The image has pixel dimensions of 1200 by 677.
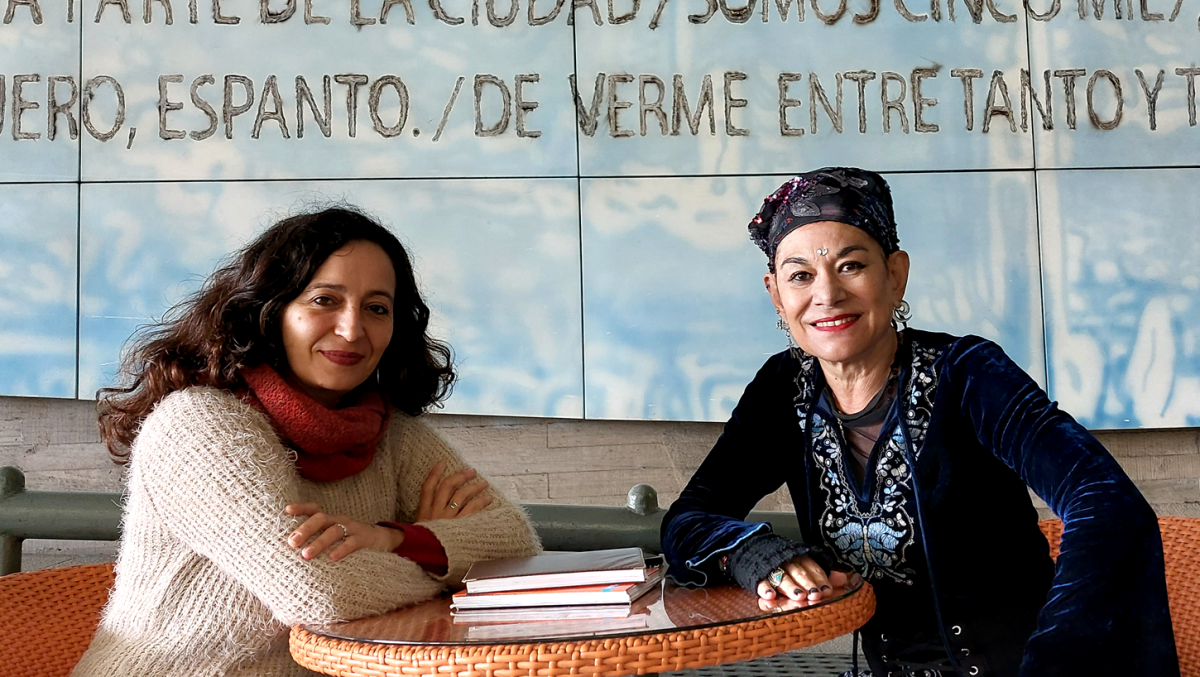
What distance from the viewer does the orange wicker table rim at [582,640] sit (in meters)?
1.33

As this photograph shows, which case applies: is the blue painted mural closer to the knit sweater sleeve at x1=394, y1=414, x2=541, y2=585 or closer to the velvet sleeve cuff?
the knit sweater sleeve at x1=394, y1=414, x2=541, y2=585

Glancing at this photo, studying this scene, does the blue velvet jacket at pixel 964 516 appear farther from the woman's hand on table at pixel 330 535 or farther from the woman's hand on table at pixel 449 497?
the woman's hand on table at pixel 330 535

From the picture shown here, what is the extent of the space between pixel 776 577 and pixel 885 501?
31 cm

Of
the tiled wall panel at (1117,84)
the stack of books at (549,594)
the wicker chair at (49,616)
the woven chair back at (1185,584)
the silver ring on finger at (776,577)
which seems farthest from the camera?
the tiled wall panel at (1117,84)

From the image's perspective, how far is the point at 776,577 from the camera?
1.63 m

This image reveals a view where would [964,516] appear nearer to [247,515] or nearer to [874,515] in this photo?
[874,515]

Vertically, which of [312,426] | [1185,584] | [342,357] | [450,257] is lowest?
[1185,584]

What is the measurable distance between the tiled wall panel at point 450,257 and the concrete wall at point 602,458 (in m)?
0.09

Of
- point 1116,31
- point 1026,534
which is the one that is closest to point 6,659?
point 1026,534

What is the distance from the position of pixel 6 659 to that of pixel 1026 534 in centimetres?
188

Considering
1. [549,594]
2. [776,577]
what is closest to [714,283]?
[776,577]

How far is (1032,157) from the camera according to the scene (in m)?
3.24

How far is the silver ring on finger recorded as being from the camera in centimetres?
163

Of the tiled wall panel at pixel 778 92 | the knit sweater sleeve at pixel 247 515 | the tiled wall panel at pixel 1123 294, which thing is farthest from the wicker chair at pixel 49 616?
the tiled wall panel at pixel 1123 294
